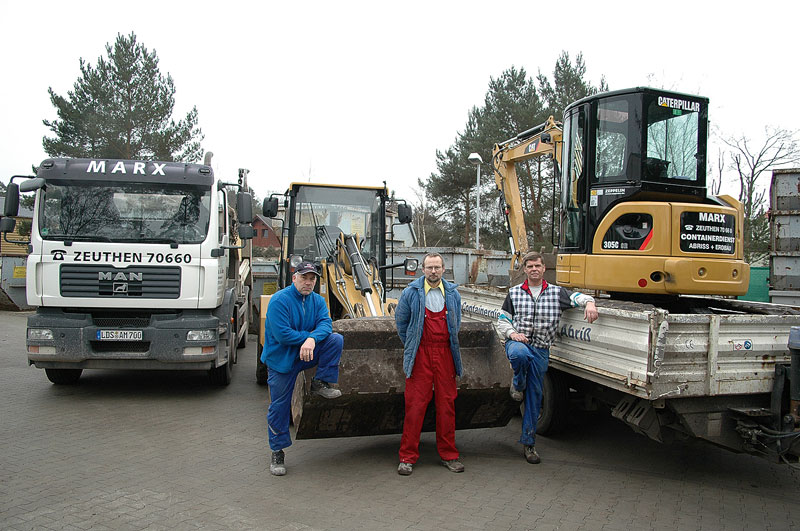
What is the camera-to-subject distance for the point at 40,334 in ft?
25.0

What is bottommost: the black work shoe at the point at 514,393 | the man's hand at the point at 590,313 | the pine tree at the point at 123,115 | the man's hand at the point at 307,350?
the black work shoe at the point at 514,393

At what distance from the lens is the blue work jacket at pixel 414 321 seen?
5.14m

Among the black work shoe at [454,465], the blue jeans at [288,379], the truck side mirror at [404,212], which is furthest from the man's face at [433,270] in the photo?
the truck side mirror at [404,212]

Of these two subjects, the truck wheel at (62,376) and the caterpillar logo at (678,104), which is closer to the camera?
the caterpillar logo at (678,104)

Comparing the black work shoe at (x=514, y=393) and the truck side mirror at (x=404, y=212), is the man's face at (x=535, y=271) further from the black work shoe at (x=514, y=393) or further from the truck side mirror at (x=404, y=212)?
the truck side mirror at (x=404, y=212)

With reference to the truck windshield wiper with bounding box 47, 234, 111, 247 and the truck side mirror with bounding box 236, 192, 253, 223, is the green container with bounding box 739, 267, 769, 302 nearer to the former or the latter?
the truck side mirror with bounding box 236, 192, 253, 223

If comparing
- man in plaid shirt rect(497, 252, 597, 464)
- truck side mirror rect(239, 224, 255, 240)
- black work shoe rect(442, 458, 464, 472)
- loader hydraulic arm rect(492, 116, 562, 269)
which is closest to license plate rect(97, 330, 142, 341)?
truck side mirror rect(239, 224, 255, 240)

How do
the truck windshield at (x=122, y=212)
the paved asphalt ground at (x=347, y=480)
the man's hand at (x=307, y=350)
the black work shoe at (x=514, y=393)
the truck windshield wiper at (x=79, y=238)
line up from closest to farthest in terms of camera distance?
the paved asphalt ground at (x=347, y=480) < the man's hand at (x=307, y=350) < the black work shoe at (x=514, y=393) < the truck windshield wiper at (x=79, y=238) < the truck windshield at (x=122, y=212)

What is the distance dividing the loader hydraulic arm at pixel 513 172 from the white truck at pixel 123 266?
4.15 metres

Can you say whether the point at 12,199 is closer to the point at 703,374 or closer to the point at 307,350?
the point at 307,350

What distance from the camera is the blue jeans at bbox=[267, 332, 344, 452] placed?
511cm

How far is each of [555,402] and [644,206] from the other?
6.98 ft

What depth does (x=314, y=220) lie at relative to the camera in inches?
340

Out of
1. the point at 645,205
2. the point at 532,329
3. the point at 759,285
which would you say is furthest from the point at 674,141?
the point at 759,285
